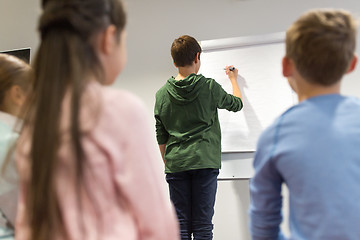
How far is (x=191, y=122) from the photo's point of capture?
2096 millimetres

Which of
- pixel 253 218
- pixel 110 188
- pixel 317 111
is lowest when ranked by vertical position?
pixel 253 218

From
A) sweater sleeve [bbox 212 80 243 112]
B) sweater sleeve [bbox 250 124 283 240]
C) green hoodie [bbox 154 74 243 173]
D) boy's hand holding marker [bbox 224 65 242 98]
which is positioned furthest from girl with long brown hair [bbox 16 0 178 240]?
boy's hand holding marker [bbox 224 65 242 98]

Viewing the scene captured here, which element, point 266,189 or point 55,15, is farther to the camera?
point 266,189

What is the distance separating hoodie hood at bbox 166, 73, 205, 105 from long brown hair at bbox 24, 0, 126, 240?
1309 millimetres

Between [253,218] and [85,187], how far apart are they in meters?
0.48

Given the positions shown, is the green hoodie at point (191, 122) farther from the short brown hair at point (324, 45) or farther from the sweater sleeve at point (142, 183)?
the sweater sleeve at point (142, 183)

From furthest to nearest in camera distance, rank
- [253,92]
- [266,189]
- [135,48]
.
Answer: [135,48] → [253,92] → [266,189]

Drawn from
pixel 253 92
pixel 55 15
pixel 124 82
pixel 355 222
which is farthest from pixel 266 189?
pixel 124 82

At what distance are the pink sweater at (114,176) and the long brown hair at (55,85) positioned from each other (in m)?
0.02

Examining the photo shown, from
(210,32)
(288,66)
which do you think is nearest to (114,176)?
(288,66)

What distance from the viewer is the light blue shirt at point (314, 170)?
2.71 feet

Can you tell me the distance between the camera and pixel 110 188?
2.29 ft

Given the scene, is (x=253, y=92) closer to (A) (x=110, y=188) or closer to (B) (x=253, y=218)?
(B) (x=253, y=218)

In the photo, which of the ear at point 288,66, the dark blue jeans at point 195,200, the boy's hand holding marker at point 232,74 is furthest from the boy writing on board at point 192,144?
the ear at point 288,66
